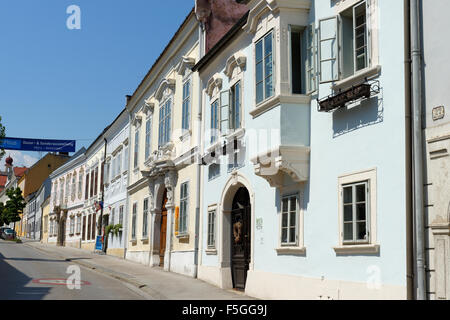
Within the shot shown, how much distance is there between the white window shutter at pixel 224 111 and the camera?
58.8ft

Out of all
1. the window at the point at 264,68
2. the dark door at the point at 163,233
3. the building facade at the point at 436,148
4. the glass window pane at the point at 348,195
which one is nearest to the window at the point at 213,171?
the window at the point at 264,68

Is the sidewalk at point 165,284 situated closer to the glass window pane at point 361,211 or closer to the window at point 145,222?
the window at point 145,222

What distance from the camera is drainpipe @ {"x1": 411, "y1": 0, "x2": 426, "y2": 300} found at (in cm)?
923

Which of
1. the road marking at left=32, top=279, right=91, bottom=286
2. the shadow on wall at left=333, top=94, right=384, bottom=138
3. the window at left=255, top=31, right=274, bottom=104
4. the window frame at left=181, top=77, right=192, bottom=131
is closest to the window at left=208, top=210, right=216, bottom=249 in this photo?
the road marking at left=32, top=279, right=91, bottom=286

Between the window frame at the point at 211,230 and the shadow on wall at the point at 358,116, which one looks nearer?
the shadow on wall at the point at 358,116

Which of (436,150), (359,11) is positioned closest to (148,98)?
(359,11)

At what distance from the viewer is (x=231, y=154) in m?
17.7

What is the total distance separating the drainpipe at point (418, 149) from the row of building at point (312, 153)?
2 cm

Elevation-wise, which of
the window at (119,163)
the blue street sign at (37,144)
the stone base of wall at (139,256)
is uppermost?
the blue street sign at (37,144)

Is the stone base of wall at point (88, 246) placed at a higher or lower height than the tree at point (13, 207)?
lower

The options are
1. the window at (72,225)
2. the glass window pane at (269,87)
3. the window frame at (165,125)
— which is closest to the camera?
the glass window pane at (269,87)

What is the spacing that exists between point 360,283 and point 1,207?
259ft

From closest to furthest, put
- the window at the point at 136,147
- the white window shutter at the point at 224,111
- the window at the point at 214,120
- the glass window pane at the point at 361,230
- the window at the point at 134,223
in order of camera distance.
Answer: the glass window pane at the point at 361,230, the white window shutter at the point at 224,111, the window at the point at 214,120, the window at the point at 134,223, the window at the point at 136,147
